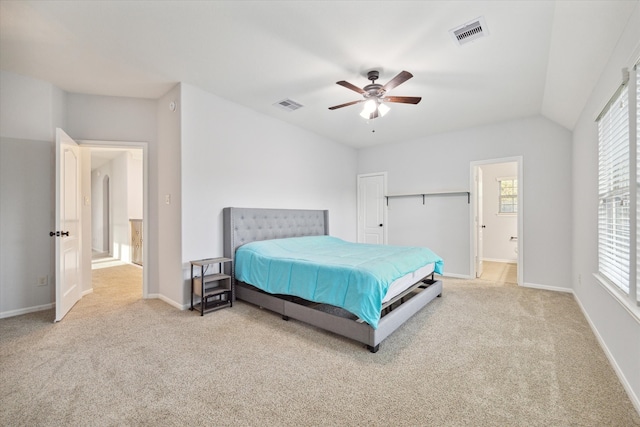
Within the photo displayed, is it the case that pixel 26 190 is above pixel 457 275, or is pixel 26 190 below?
above

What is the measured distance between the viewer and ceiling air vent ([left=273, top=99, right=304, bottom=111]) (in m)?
3.88

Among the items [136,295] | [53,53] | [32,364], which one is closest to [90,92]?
[53,53]

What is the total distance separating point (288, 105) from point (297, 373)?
3427mm

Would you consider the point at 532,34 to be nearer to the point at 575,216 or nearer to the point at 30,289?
the point at 575,216

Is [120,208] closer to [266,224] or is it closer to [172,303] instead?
[172,303]

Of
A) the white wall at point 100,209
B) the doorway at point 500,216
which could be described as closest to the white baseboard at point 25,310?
the white wall at point 100,209

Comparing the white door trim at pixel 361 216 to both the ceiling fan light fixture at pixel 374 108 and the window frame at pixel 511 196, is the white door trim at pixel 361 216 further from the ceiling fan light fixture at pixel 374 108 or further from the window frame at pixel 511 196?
the window frame at pixel 511 196

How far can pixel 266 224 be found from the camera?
4199mm

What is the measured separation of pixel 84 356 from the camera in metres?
2.24

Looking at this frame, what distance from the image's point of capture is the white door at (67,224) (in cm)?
294

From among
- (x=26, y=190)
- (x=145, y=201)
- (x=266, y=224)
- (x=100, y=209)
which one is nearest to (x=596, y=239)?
(x=266, y=224)

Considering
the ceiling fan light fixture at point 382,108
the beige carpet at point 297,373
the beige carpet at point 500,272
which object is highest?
the ceiling fan light fixture at point 382,108

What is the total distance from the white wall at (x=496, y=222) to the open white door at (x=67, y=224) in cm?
797

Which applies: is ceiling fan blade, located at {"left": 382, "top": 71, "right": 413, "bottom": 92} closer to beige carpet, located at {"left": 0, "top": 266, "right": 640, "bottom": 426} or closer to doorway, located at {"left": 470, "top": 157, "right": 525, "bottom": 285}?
beige carpet, located at {"left": 0, "top": 266, "right": 640, "bottom": 426}
